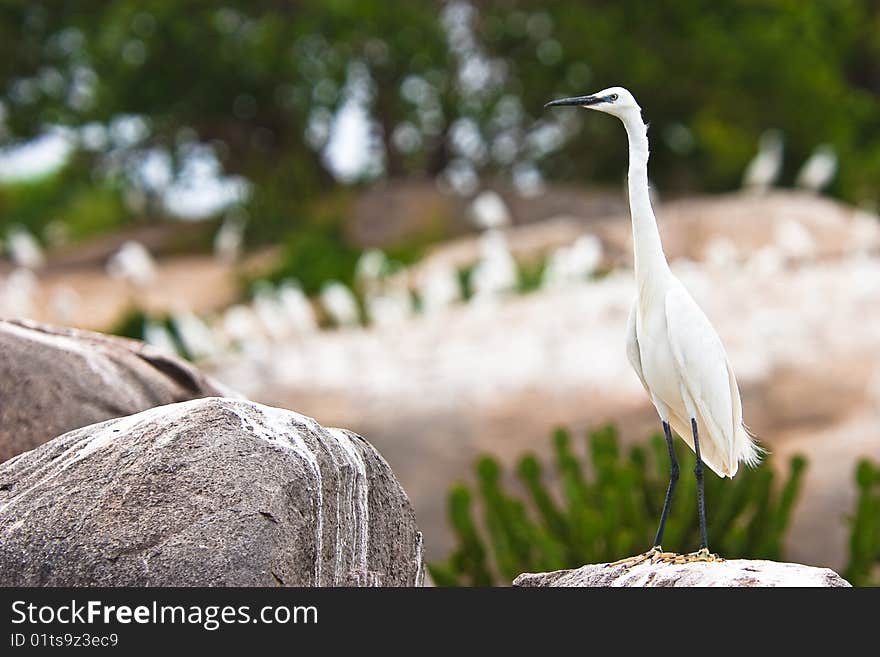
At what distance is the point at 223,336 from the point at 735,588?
49.0ft

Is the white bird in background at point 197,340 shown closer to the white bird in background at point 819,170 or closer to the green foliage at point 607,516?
the green foliage at point 607,516

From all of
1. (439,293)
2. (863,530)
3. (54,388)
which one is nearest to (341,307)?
(439,293)

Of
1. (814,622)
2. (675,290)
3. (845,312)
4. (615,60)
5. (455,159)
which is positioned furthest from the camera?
(455,159)

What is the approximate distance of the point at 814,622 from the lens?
3875 mm

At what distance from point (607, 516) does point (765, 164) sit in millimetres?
13772

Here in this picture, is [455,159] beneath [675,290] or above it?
beneath

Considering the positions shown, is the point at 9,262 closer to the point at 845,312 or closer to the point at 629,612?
the point at 845,312

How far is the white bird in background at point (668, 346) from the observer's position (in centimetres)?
477

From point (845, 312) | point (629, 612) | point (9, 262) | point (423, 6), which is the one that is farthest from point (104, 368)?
point (9, 262)

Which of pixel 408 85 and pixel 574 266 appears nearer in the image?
pixel 574 266

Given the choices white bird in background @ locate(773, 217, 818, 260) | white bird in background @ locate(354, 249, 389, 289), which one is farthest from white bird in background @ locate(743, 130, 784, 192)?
white bird in background @ locate(354, 249, 389, 289)


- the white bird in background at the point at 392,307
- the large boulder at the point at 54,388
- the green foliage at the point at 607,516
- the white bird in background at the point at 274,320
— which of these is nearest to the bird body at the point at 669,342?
the large boulder at the point at 54,388

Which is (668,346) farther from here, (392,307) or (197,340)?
(197,340)

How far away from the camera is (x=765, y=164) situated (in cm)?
2100
